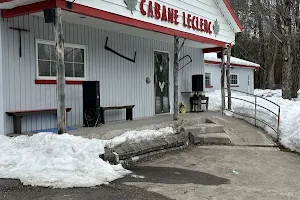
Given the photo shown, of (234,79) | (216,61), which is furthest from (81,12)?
(234,79)

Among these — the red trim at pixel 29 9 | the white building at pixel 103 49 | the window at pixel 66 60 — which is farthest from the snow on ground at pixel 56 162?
the red trim at pixel 29 9

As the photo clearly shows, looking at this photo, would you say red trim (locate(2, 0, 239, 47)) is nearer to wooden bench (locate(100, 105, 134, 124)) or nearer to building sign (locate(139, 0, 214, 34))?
building sign (locate(139, 0, 214, 34))

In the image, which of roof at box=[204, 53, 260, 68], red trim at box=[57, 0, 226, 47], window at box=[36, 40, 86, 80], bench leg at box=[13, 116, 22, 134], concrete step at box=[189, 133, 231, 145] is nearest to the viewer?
red trim at box=[57, 0, 226, 47]

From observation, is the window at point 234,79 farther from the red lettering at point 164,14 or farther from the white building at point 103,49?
the red lettering at point 164,14

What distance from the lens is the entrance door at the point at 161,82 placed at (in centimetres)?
1148

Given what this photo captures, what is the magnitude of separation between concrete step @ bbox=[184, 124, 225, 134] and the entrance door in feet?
7.20

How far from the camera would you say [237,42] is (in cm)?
3297

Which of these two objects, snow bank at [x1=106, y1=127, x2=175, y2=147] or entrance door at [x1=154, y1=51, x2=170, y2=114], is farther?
entrance door at [x1=154, y1=51, x2=170, y2=114]

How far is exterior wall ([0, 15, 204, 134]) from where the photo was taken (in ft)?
23.6

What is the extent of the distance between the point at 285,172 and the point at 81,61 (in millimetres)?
5622

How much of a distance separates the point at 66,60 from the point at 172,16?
322 centimetres

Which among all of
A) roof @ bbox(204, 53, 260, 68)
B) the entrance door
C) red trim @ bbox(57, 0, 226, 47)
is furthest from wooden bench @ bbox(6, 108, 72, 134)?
roof @ bbox(204, 53, 260, 68)

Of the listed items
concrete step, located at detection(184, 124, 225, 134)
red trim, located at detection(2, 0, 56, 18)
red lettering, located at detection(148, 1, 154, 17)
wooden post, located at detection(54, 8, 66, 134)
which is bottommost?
concrete step, located at detection(184, 124, 225, 134)

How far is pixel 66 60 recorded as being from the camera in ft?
27.8
